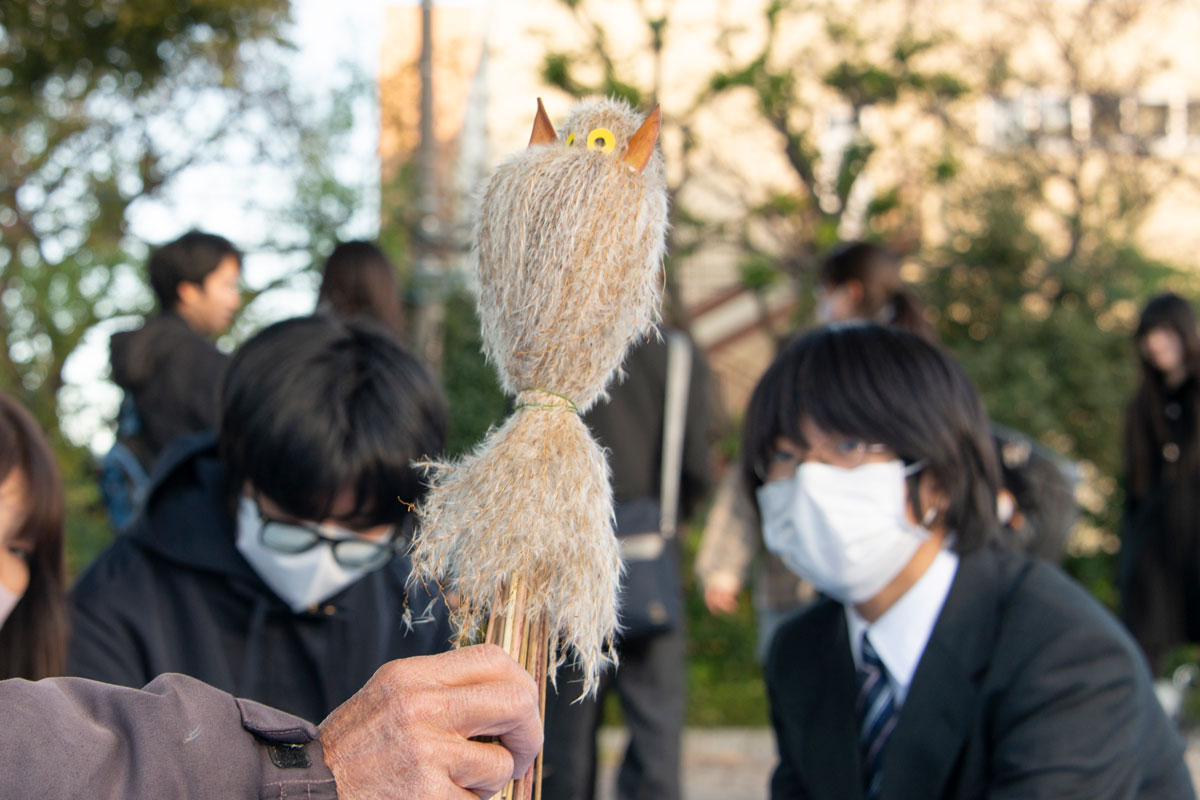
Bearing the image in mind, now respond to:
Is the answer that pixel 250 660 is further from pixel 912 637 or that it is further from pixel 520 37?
pixel 520 37

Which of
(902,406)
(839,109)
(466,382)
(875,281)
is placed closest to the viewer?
(902,406)

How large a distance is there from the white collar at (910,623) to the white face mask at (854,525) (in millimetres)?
58

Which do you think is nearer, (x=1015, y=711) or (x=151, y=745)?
(x=151, y=745)

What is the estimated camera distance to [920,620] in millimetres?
2248

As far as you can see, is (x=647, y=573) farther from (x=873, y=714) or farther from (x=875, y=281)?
(x=873, y=714)

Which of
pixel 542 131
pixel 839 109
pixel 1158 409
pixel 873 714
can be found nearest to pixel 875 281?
pixel 1158 409

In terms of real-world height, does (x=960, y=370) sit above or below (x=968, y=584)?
above

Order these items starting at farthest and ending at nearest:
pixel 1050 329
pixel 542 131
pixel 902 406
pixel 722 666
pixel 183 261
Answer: pixel 1050 329 < pixel 722 666 < pixel 183 261 < pixel 902 406 < pixel 542 131

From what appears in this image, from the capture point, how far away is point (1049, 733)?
6.37 feet

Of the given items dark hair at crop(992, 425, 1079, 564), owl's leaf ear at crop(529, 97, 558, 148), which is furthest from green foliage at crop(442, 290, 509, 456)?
owl's leaf ear at crop(529, 97, 558, 148)

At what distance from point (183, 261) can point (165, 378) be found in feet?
1.68

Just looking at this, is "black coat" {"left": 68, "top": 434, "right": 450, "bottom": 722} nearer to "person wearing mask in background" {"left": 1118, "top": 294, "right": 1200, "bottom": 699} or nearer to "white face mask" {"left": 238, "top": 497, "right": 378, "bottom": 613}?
"white face mask" {"left": 238, "top": 497, "right": 378, "bottom": 613}

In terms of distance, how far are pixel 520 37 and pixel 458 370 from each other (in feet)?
12.1

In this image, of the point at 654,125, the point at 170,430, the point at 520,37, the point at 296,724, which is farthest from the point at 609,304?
the point at 520,37
